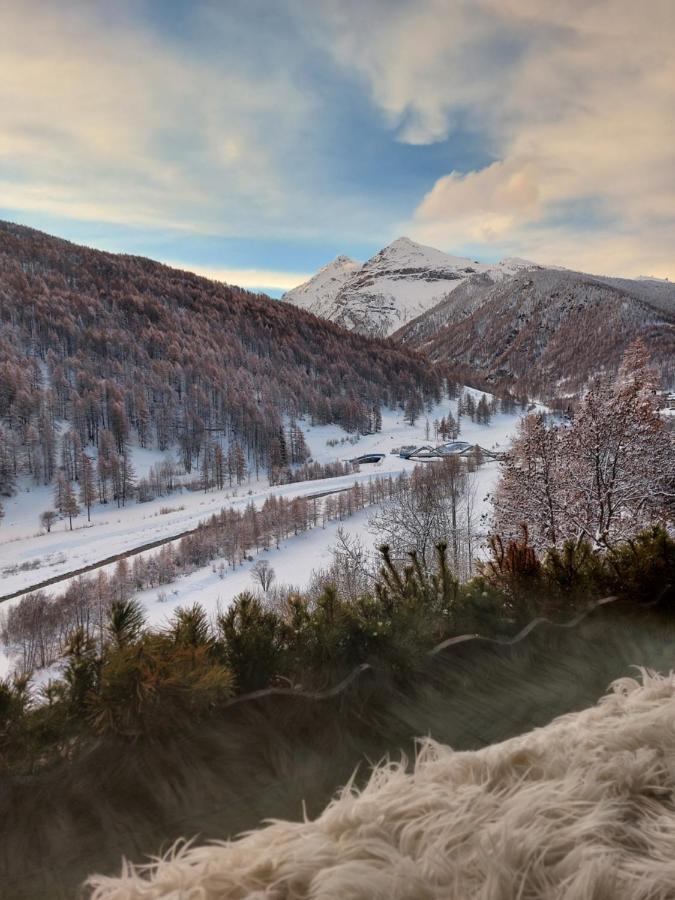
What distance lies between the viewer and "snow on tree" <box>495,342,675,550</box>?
10.4 meters

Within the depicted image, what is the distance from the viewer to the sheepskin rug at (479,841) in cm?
88

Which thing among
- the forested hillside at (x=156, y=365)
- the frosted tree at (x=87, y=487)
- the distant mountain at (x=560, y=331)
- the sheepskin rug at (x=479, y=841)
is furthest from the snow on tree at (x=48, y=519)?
the distant mountain at (x=560, y=331)

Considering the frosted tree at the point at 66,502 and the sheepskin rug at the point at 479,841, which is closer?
the sheepskin rug at the point at 479,841

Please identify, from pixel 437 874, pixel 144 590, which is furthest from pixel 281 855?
pixel 144 590

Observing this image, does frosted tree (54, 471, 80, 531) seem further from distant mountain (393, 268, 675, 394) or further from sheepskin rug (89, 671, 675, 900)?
distant mountain (393, 268, 675, 394)

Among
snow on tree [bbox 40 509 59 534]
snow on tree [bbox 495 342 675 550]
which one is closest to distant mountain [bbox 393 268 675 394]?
snow on tree [bbox 495 342 675 550]

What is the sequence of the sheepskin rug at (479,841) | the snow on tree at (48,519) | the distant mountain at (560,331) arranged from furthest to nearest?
the distant mountain at (560,331), the snow on tree at (48,519), the sheepskin rug at (479,841)

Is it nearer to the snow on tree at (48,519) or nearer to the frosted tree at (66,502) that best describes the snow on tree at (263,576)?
the frosted tree at (66,502)

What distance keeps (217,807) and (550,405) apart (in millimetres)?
119523

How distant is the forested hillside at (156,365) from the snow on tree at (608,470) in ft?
215

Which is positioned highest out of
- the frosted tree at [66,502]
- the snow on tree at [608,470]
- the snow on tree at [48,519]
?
the snow on tree at [608,470]

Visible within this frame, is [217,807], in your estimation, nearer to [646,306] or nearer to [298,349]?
[298,349]

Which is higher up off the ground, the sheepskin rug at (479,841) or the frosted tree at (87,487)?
the sheepskin rug at (479,841)

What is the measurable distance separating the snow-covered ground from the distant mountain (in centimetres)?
7864
